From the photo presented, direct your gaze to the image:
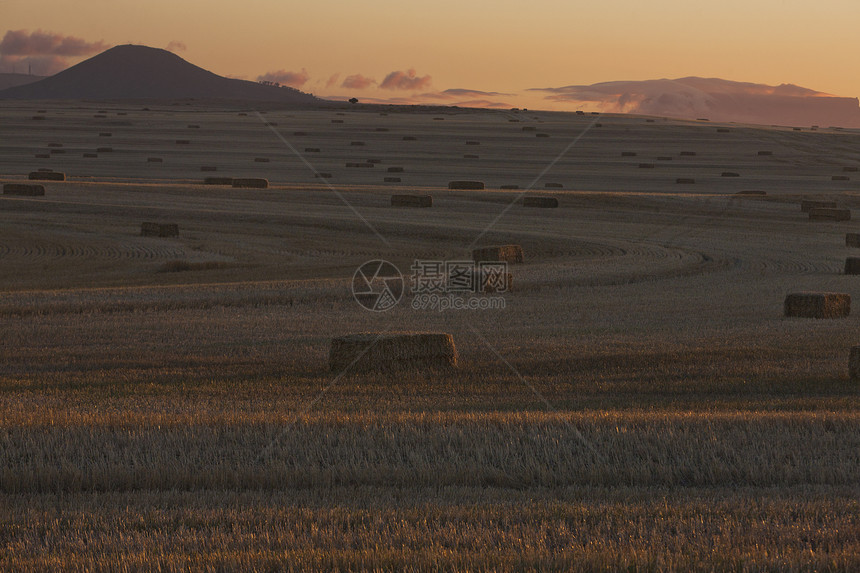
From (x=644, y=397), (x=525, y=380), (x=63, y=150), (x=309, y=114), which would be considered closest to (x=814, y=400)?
(x=644, y=397)

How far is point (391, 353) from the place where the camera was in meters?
12.7

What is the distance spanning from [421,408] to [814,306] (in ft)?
32.8

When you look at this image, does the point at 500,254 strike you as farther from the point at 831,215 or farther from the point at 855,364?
the point at 831,215

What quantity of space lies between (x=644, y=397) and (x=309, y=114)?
9423 centimetres

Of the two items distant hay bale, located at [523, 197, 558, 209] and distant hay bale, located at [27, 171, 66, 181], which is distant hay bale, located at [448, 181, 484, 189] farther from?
distant hay bale, located at [27, 171, 66, 181]

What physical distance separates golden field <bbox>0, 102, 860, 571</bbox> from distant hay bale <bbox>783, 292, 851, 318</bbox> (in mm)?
408

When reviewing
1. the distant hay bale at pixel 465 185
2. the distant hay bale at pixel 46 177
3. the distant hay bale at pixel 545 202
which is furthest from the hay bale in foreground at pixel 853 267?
the distant hay bale at pixel 46 177

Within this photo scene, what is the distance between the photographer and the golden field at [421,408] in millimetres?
5773

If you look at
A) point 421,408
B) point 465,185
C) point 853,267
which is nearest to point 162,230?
point 465,185

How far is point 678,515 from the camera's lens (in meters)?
6.26

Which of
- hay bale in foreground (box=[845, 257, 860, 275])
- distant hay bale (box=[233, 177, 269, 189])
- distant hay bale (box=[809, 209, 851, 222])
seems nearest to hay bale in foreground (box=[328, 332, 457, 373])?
hay bale in foreground (box=[845, 257, 860, 275])

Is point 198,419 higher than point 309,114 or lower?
lower

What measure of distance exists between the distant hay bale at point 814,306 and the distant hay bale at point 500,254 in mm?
10079

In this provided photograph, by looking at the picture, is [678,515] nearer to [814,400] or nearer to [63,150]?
[814,400]
